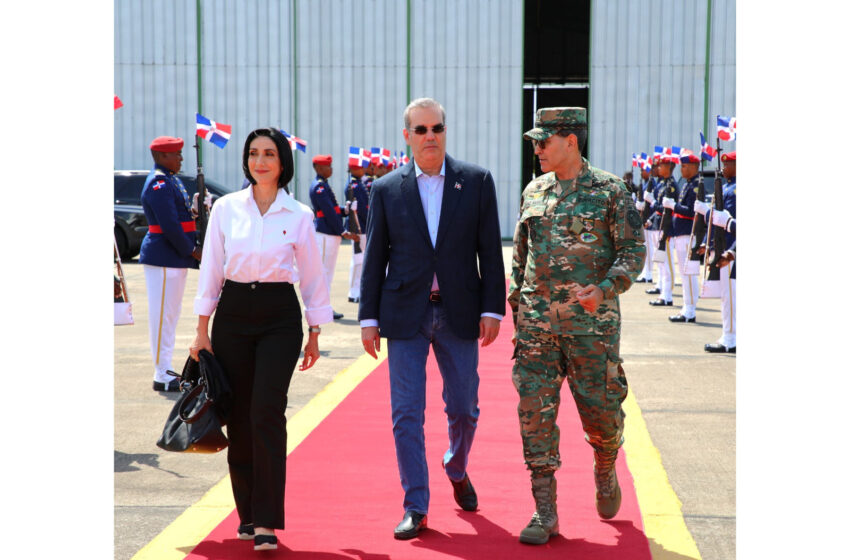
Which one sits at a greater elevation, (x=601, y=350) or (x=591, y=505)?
(x=601, y=350)

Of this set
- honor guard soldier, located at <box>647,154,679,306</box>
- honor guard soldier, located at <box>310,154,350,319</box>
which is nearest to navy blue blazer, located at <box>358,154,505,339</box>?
honor guard soldier, located at <box>310,154,350,319</box>

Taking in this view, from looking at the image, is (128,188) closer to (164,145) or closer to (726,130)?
(726,130)

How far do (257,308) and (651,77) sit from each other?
2608 cm

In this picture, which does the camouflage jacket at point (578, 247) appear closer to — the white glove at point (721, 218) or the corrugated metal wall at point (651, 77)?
the white glove at point (721, 218)

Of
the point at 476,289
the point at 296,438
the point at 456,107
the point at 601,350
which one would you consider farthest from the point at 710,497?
the point at 456,107

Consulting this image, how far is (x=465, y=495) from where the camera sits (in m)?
5.12

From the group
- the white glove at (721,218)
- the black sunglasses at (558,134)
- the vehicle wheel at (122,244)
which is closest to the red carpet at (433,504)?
the black sunglasses at (558,134)

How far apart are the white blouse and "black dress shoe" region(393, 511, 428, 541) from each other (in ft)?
3.18

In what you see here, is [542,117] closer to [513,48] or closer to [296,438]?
[296,438]

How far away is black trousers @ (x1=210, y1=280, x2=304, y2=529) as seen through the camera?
4574 mm

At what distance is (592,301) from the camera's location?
→ 4.55 meters

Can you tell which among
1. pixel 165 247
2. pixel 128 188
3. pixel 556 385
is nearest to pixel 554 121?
pixel 556 385

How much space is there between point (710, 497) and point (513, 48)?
25110 mm

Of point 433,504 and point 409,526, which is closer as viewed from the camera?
point 409,526
